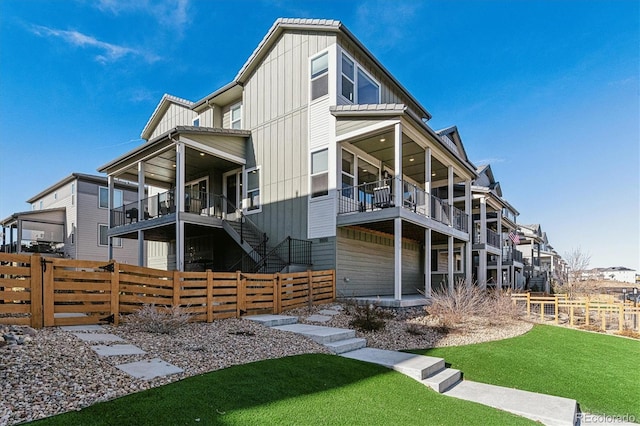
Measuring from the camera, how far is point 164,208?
15.6 meters

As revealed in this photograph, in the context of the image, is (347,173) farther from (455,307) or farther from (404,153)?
(455,307)

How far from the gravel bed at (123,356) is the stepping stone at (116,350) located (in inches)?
4.3

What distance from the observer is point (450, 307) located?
10328mm

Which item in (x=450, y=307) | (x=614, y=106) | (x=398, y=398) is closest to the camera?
(x=398, y=398)

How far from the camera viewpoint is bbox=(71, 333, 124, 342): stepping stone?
5.46 meters

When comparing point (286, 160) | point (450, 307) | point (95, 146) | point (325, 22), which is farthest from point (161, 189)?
point (450, 307)

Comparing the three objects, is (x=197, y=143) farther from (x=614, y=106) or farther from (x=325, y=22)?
(x=614, y=106)

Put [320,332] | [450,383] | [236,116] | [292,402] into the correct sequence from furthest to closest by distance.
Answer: [236,116] < [320,332] < [450,383] < [292,402]

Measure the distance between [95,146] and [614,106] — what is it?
2801 centimetres

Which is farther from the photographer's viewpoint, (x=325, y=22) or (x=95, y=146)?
(x=95, y=146)

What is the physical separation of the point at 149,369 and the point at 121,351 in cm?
85

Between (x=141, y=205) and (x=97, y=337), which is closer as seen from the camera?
(x=97, y=337)

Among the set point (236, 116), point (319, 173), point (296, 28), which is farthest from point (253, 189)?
point (296, 28)

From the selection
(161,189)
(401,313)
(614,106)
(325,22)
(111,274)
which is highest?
(325,22)
